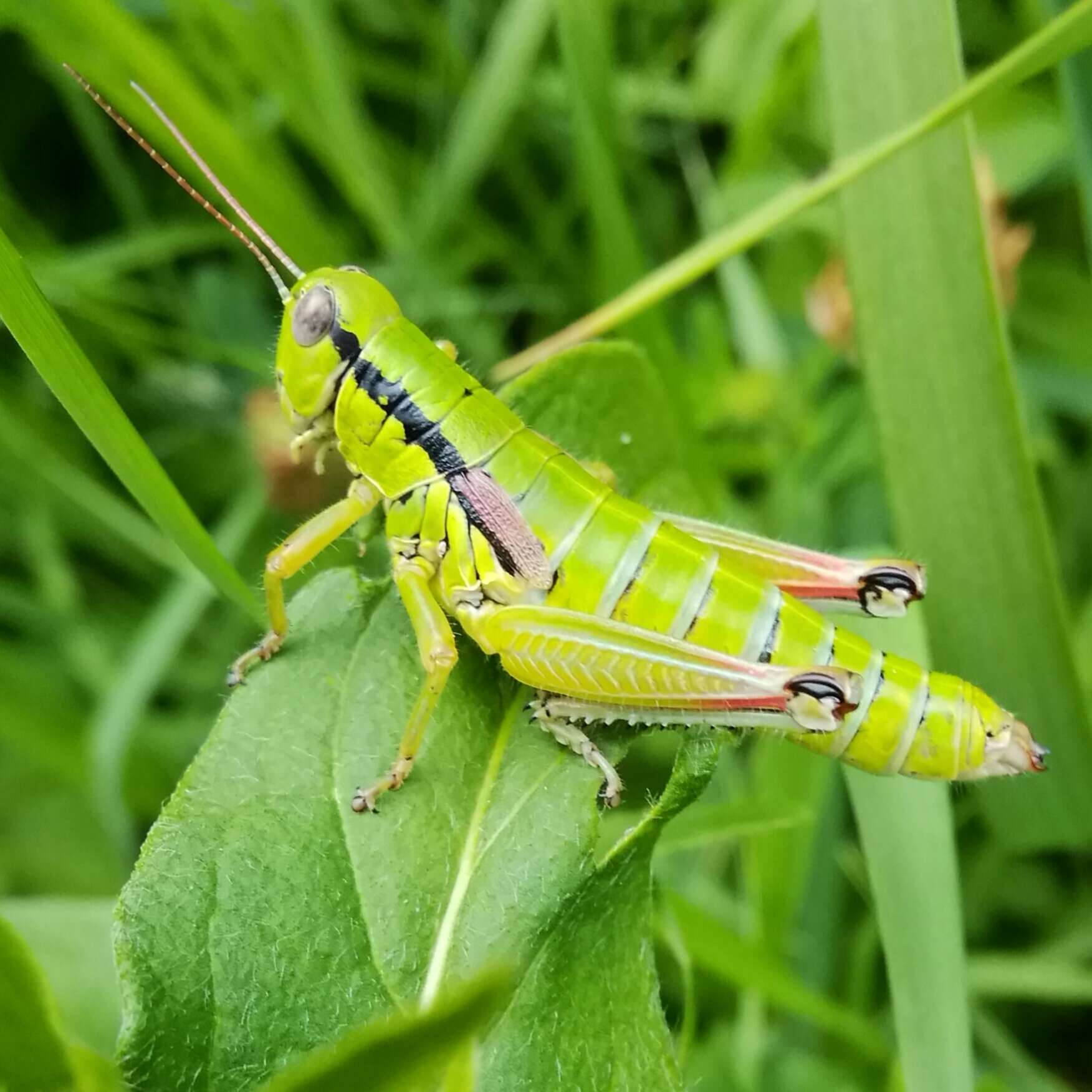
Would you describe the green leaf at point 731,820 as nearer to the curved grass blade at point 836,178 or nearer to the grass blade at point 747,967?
the grass blade at point 747,967

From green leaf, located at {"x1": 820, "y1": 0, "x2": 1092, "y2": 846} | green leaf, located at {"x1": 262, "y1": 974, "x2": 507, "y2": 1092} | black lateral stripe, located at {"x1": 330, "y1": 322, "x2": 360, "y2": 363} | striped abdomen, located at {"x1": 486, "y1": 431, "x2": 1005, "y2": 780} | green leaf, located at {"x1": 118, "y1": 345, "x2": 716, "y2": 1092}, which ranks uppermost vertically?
green leaf, located at {"x1": 820, "y1": 0, "x2": 1092, "y2": 846}

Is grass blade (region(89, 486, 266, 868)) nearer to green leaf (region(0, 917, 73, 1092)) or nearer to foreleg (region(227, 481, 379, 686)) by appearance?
foreleg (region(227, 481, 379, 686))

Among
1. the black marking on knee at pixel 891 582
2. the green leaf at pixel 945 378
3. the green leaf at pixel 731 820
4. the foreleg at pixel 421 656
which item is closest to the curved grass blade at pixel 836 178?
the green leaf at pixel 945 378

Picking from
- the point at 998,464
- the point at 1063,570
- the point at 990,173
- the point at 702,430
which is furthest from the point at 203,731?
the point at 990,173

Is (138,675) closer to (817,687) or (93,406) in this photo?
(93,406)

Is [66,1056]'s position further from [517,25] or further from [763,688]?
[517,25]

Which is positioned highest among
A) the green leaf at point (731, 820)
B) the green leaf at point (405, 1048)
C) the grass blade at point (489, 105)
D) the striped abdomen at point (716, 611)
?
the grass blade at point (489, 105)

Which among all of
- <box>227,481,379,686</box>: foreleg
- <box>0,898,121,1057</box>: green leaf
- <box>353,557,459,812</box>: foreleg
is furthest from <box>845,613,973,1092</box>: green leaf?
<box>0,898,121,1057</box>: green leaf

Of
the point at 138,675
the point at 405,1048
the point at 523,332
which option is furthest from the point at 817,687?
the point at 523,332
